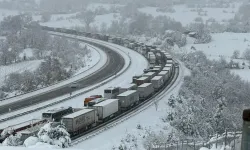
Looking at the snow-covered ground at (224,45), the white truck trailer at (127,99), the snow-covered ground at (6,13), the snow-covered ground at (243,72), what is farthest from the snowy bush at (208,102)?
the snow-covered ground at (6,13)

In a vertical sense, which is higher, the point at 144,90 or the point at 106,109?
the point at 144,90

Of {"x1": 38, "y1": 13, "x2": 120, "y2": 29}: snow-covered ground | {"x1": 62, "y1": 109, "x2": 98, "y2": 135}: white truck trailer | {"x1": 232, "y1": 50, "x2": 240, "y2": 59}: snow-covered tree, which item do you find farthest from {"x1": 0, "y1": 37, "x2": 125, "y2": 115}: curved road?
{"x1": 38, "y1": 13, "x2": 120, "y2": 29}: snow-covered ground

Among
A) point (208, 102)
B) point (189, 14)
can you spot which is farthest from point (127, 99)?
point (189, 14)

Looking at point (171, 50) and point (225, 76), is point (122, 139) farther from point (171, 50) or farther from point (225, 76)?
point (171, 50)

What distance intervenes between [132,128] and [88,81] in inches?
825

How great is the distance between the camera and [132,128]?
32.7m

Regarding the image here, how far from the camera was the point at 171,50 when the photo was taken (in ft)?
297

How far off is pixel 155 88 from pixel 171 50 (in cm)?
4521

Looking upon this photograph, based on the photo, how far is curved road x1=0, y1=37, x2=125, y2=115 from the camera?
40.0 m

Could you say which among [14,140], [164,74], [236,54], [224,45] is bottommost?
[14,140]

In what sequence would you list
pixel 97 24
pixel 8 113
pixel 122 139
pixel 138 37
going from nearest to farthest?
pixel 122 139
pixel 8 113
pixel 138 37
pixel 97 24

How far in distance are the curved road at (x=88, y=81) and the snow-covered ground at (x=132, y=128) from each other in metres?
11.0

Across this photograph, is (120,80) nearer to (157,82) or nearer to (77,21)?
(157,82)

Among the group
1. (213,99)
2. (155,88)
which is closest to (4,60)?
(155,88)
